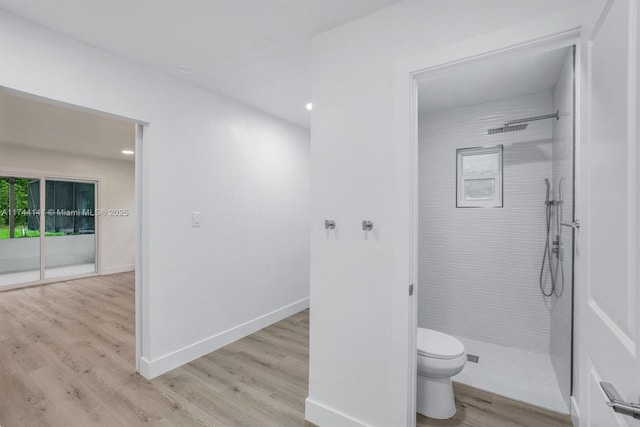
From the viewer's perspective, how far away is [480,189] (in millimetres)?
3061

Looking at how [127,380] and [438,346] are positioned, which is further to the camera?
[127,380]

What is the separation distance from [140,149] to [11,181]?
4877 millimetres

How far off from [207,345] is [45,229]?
509 centimetres

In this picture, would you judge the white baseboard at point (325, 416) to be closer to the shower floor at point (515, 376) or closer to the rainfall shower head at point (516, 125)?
the shower floor at point (515, 376)

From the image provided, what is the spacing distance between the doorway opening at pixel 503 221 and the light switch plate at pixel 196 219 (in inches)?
79.6

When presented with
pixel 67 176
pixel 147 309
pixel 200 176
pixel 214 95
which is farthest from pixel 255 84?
pixel 67 176

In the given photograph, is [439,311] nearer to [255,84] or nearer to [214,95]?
[255,84]

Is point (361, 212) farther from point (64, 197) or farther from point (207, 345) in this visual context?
point (64, 197)

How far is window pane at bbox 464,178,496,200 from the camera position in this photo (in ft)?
9.86

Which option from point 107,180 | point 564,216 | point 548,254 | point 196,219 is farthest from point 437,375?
point 107,180

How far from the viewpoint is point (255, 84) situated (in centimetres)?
266

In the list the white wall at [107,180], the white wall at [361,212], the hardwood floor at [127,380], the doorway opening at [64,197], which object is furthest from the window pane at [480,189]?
the white wall at [107,180]

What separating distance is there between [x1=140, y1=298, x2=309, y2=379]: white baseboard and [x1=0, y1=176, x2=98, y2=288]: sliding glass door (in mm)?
4650

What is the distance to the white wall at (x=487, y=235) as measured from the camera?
2.78m
